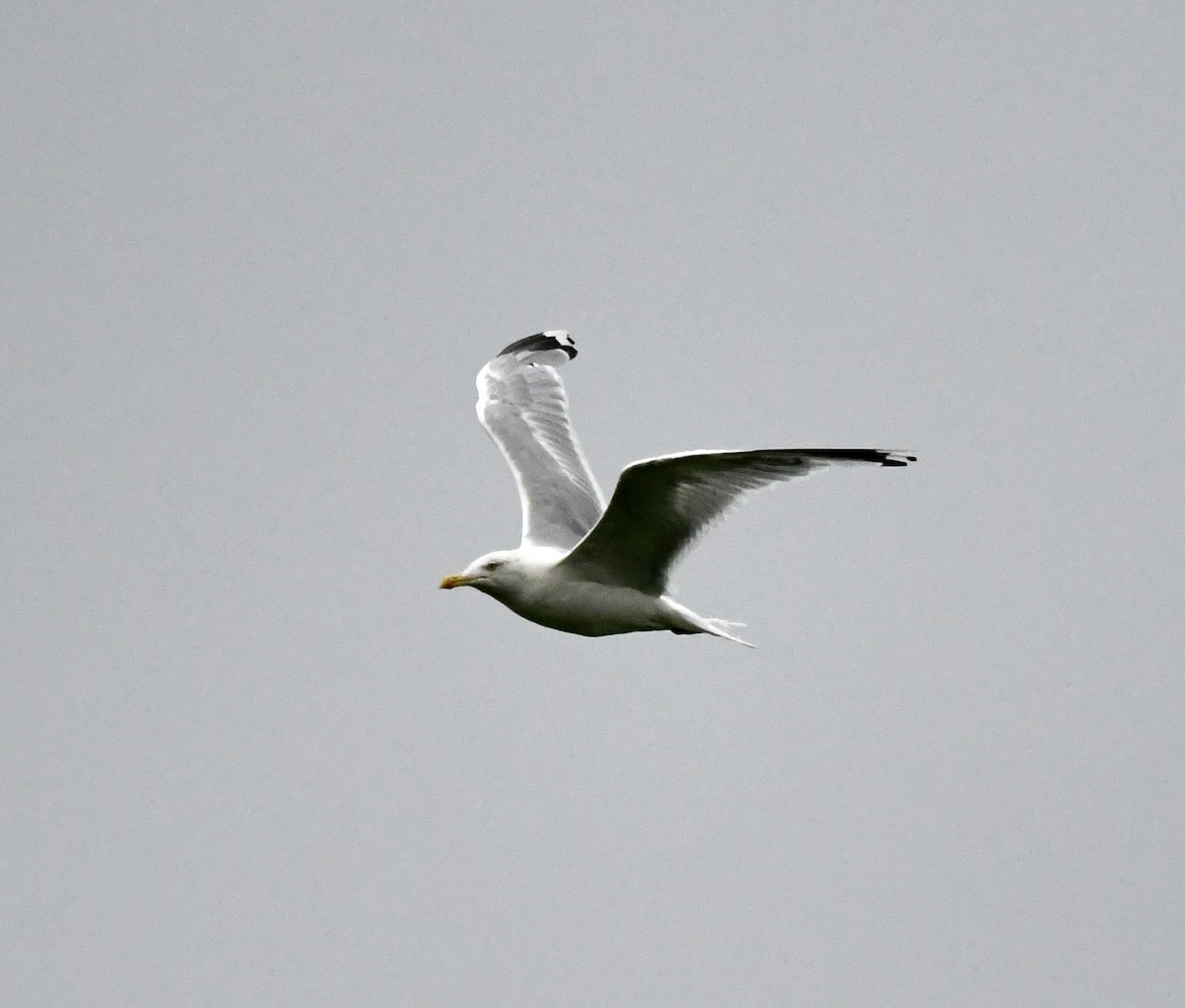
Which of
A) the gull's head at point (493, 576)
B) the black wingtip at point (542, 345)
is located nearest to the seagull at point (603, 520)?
the gull's head at point (493, 576)

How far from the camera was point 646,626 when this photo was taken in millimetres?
10305

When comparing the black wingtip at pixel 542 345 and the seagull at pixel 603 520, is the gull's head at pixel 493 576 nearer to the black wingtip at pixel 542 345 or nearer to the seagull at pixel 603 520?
the seagull at pixel 603 520

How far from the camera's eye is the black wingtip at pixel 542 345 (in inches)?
555

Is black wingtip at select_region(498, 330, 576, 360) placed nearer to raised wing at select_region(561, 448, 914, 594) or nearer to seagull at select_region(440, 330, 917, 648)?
seagull at select_region(440, 330, 917, 648)

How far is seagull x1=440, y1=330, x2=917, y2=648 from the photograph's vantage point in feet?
29.1

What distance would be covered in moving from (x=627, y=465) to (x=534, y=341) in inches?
215

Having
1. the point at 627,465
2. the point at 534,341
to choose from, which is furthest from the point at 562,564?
the point at 534,341

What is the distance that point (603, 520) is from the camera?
376 inches

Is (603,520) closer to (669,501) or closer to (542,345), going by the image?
(669,501)

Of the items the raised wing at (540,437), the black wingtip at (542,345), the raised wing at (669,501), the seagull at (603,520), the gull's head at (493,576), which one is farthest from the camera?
the black wingtip at (542,345)

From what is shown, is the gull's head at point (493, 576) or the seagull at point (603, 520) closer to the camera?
the seagull at point (603, 520)

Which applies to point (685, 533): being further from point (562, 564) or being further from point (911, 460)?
point (911, 460)

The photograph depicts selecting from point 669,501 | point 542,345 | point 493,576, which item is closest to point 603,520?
point 669,501

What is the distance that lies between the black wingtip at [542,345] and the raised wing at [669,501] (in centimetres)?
426
